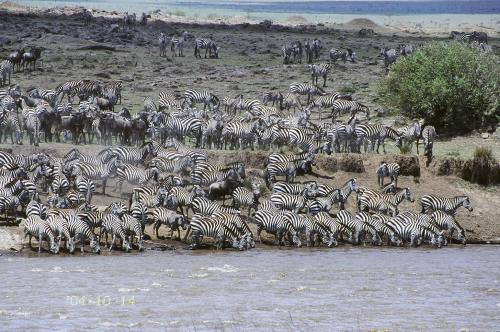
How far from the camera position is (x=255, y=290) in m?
20.5

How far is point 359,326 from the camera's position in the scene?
17.6m

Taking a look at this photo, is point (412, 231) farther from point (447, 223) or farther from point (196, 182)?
point (196, 182)

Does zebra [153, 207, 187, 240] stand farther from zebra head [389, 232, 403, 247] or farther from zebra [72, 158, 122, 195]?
zebra head [389, 232, 403, 247]

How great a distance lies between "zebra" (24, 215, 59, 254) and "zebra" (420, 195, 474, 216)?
916cm

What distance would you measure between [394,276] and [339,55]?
94.6 feet

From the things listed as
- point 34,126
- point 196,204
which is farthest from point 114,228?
point 34,126

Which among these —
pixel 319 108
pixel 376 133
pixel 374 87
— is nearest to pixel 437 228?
pixel 376 133

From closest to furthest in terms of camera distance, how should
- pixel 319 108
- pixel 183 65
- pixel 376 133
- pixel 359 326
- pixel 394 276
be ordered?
pixel 359 326, pixel 394 276, pixel 376 133, pixel 319 108, pixel 183 65

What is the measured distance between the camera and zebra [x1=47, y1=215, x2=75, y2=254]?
2250cm

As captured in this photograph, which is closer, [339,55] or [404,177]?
[404,177]

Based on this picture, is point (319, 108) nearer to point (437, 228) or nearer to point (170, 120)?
point (170, 120)

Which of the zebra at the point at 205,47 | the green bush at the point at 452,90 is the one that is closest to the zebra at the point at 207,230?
the green bush at the point at 452,90

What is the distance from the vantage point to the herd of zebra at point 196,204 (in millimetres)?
23281

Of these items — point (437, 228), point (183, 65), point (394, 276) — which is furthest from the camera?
point (183, 65)
